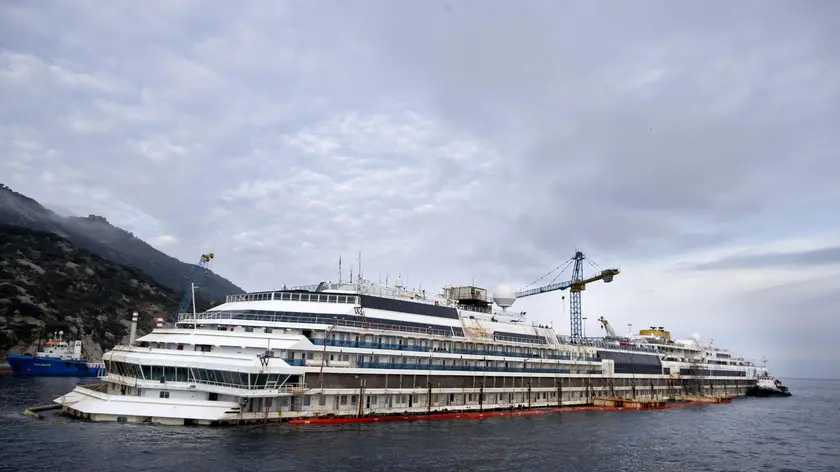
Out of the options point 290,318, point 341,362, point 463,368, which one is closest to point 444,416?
point 463,368

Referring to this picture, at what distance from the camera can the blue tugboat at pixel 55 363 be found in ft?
482

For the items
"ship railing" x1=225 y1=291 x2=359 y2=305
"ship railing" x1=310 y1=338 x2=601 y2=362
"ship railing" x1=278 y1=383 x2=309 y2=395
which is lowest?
"ship railing" x1=278 y1=383 x2=309 y2=395

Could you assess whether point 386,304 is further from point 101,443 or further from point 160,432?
point 101,443

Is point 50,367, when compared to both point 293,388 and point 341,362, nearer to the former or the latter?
point 341,362

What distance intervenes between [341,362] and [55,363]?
126384mm

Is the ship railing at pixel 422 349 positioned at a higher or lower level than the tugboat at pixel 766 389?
higher

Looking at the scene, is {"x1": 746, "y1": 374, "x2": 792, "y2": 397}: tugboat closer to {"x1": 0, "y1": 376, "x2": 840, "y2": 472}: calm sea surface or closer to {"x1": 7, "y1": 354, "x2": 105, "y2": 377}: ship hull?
{"x1": 0, "y1": 376, "x2": 840, "y2": 472}: calm sea surface

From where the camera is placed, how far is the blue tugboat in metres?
147

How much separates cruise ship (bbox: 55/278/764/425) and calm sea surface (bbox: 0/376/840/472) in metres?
3.48

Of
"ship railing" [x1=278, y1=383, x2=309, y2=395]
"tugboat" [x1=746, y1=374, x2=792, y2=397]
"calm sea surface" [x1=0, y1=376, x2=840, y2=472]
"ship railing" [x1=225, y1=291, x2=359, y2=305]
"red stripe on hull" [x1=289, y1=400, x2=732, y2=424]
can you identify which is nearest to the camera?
"calm sea surface" [x1=0, y1=376, x2=840, y2=472]

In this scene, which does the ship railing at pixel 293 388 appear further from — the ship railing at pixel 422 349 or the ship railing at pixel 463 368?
the ship railing at pixel 463 368

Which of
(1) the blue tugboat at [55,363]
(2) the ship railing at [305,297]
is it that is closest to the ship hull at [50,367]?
(1) the blue tugboat at [55,363]

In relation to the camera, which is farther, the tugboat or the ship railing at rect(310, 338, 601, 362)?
the tugboat

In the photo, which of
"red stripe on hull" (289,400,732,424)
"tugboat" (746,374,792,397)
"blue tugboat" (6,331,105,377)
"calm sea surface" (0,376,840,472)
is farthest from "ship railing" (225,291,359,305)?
"tugboat" (746,374,792,397)
